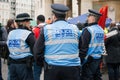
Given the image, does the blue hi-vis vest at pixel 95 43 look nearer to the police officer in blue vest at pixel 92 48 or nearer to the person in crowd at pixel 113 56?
the police officer in blue vest at pixel 92 48

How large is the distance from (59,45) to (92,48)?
199 cm

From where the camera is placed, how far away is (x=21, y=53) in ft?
27.8

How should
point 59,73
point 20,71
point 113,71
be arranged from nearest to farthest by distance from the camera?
1. point 59,73
2. point 20,71
3. point 113,71

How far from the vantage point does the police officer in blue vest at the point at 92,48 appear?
28.5 ft

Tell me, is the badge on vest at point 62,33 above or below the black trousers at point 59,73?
above

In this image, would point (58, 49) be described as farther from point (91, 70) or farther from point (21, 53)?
point (91, 70)

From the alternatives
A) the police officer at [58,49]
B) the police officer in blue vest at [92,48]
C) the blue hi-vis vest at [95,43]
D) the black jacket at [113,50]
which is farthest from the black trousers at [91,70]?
the black jacket at [113,50]

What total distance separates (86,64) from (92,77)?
275mm

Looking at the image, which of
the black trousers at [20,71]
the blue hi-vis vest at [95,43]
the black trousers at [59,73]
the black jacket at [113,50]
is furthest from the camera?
the black jacket at [113,50]

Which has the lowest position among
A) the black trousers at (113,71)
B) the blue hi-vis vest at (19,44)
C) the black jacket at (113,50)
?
the black trousers at (113,71)

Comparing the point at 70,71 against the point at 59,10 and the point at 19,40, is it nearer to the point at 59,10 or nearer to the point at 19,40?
the point at 59,10

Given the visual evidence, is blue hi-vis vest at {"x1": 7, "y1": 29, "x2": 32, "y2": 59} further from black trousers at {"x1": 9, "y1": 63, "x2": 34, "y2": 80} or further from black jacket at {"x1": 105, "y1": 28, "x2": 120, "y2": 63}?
black jacket at {"x1": 105, "y1": 28, "x2": 120, "y2": 63}

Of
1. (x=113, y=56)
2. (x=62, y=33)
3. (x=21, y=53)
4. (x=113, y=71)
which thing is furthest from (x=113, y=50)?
(x=62, y=33)

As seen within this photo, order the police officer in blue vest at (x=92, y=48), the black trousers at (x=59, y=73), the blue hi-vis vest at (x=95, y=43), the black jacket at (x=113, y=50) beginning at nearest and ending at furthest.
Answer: the black trousers at (x=59, y=73) < the police officer in blue vest at (x=92, y=48) < the blue hi-vis vest at (x=95, y=43) < the black jacket at (x=113, y=50)
